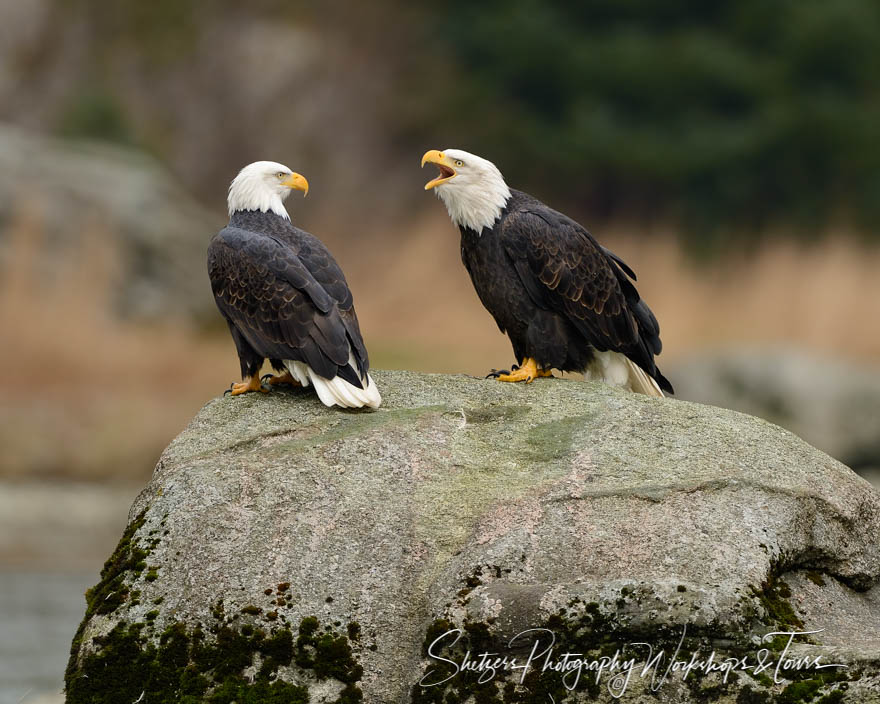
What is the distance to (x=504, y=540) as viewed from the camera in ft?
15.1

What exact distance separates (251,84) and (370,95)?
256cm

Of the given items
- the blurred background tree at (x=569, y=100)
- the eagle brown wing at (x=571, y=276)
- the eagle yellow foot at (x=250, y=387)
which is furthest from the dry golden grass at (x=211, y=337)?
the eagle yellow foot at (x=250, y=387)

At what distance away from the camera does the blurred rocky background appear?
549 inches

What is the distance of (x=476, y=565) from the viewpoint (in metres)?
4.51

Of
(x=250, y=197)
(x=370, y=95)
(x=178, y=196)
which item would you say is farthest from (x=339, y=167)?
(x=250, y=197)

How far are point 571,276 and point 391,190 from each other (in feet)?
76.0

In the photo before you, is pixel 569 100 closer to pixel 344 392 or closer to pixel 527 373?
pixel 527 373

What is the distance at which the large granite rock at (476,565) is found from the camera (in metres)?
4.27

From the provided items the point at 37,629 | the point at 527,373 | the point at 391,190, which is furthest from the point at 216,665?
the point at 391,190

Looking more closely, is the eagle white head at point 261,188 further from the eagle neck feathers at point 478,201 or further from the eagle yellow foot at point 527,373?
the eagle yellow foot at point 527,373

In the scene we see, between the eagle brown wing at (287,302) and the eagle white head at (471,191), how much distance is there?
82 centimetres

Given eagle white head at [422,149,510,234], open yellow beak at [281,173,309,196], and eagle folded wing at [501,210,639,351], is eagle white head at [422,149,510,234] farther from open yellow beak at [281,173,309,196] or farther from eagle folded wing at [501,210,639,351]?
open yellow beak at [281,173,309,196]

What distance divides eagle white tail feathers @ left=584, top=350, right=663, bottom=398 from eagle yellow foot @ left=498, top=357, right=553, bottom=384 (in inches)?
12.4

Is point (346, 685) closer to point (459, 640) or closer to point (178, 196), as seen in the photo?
point (459, 640)
